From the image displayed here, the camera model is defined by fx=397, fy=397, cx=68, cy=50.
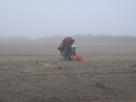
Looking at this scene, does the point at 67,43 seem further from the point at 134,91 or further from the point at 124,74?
the point at 134,91

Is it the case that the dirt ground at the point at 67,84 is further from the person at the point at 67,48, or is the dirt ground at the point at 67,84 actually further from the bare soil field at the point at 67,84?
the person at the point at 67,48

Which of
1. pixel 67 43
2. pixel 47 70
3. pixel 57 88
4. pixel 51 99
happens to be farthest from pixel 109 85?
pixel 67 43

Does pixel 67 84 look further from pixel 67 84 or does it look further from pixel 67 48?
pixel 67 48

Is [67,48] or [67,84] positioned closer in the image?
[67,84]

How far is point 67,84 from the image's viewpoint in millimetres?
16547

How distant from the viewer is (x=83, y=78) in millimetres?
18422

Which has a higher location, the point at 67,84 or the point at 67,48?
the point at 67,48

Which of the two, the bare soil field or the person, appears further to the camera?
the person

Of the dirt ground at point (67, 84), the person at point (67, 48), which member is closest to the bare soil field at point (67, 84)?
the dirt ground at point (67, 84)

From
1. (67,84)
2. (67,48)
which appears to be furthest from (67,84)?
(67,48)

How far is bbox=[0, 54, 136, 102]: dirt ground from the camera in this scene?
46.1ft

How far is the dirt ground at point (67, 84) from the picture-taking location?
1405 centimetres

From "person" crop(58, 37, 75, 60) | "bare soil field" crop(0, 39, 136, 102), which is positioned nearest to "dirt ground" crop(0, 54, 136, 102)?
"bare soil field" crop(0, 39, 136, 102)

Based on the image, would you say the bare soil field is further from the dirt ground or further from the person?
the person
